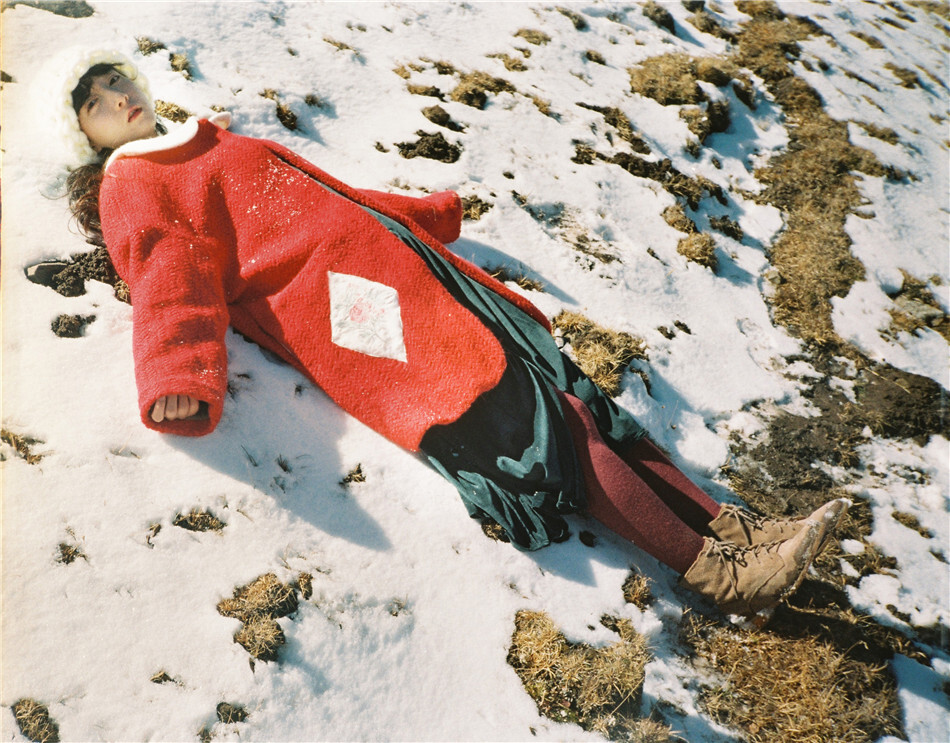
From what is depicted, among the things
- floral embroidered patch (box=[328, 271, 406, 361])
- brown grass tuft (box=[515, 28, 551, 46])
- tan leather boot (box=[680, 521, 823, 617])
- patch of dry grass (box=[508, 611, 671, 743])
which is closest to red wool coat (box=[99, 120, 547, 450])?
floral embroidered patch (box=[328, 271, 406, 361])

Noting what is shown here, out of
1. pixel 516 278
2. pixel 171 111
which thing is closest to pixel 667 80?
pixel 516 278

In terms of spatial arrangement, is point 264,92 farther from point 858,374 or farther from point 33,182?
point 858,374

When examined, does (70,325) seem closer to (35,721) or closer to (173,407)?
(173,407)

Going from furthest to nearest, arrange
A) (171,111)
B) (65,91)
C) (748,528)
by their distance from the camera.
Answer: (171,111) → (748,528) → (65,91)

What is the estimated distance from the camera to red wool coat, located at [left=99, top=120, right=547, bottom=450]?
236 cm

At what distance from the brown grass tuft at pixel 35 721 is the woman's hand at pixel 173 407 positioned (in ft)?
2.96

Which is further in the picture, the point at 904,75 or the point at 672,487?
the point at 904,75

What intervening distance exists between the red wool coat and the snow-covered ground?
30cm

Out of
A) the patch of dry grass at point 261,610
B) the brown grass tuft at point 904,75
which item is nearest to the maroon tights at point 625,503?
the patch of dry grass at point 261,610

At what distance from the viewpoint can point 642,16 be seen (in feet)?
19.3

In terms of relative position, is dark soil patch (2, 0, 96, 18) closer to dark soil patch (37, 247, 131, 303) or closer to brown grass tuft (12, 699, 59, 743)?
dark soil patch (37, 247, 131, 303)

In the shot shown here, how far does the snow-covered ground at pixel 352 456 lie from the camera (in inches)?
77.0

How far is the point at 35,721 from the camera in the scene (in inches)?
68.3

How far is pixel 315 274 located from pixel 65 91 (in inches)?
48.6
